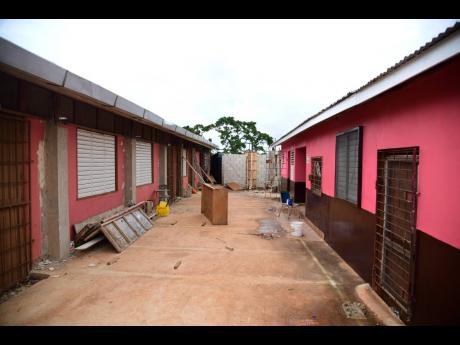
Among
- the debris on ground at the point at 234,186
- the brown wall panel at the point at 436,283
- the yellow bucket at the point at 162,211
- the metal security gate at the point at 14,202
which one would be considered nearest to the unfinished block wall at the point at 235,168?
the debris on ground at the point at 234,186

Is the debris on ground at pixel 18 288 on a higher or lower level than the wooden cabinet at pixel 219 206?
lower

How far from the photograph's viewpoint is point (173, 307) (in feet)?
11.9

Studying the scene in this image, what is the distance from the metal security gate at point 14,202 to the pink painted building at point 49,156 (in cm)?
2

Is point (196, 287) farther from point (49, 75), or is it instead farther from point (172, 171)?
point (172, 171)

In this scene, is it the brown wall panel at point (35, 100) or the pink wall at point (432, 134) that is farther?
the brown wall panel at point (35, 100)

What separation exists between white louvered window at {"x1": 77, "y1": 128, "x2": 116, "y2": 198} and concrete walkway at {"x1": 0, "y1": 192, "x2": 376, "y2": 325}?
1.58m

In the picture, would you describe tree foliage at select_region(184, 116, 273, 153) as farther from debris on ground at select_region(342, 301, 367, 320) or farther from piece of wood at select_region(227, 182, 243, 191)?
debris on ground at select_region(342, 301, 367, 320)

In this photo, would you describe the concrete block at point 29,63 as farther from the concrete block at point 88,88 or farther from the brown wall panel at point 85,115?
the brown wall panel at point 85,115

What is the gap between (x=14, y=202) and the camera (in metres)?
4.29

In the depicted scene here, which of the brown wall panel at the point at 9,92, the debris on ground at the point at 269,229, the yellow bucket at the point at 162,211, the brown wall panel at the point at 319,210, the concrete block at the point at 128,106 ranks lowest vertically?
the debris on ground at the point at 269,229

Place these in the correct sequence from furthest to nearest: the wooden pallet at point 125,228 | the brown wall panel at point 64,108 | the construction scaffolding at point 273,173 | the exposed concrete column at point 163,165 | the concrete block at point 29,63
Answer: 1. the construction scaffolding at point 273,173
2. the exposed concrete column at point 163,165
3. the wooden pallet at point 125,228
4. the brown wall panel at point 64,108
5. the concrete block at point 29,63

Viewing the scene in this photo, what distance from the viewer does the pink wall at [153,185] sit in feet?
31.8

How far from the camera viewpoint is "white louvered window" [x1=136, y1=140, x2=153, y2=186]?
9.58 meters
